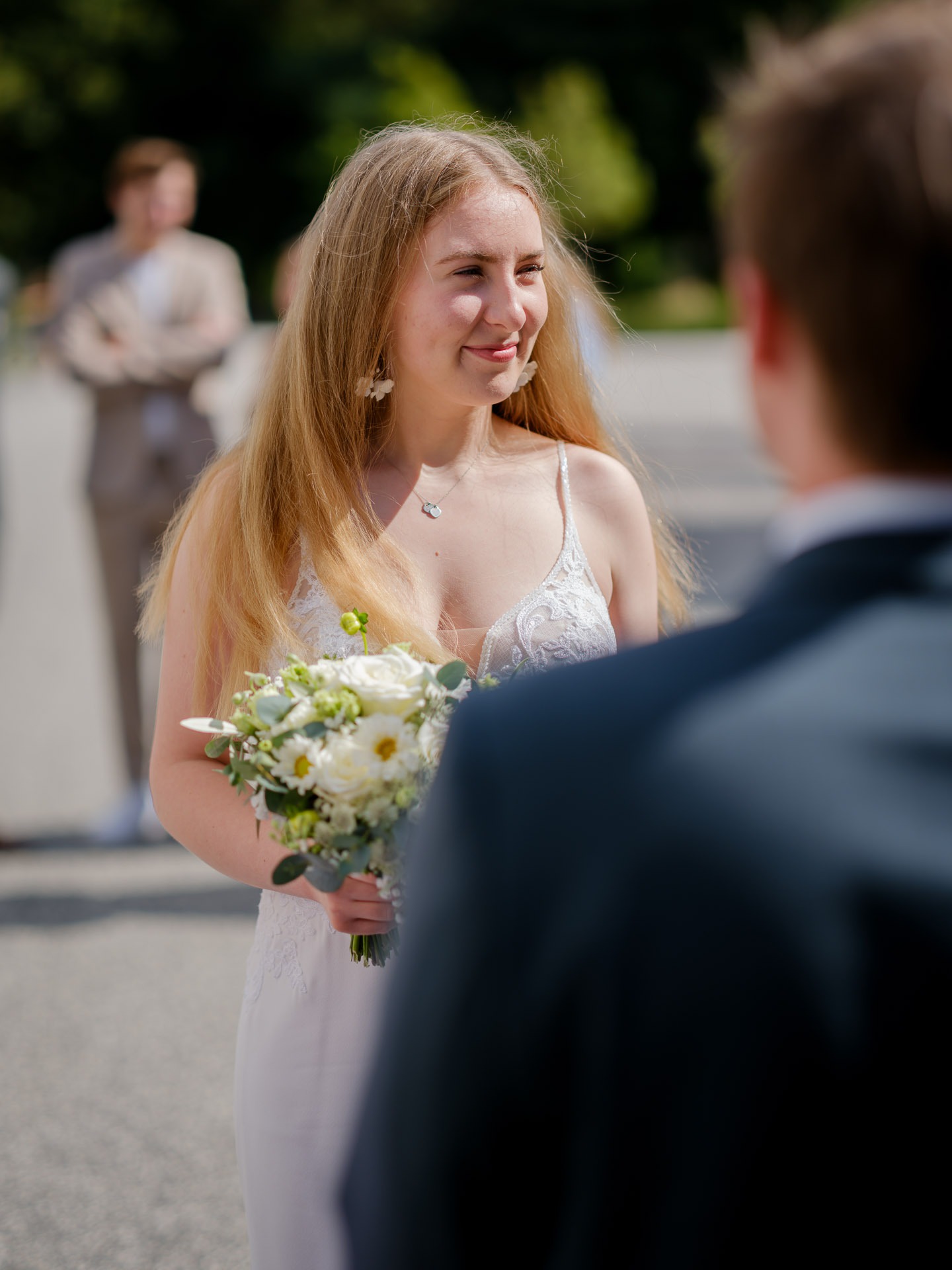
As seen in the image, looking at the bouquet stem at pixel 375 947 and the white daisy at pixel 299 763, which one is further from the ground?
the white daisy at pixel 299 763

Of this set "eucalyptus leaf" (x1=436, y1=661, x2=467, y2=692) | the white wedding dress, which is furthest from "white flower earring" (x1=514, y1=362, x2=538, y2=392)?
"eucalyptus leaf" (x1=436, y1=661, x2=467, y2=692)

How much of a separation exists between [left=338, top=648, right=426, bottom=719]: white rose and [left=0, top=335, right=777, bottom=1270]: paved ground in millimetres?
1041

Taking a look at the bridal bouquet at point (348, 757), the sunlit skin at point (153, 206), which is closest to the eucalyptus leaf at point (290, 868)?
the bridal bouquet at point (348, 757)

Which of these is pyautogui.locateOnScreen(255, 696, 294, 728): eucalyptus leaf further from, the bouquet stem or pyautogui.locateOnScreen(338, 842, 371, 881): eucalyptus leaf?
the bouquet stem

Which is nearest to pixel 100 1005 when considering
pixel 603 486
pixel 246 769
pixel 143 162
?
pixel 603 486

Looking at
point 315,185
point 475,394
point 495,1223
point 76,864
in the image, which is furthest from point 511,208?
point 315,185

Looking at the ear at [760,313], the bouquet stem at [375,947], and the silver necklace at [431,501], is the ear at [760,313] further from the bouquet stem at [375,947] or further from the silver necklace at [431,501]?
the silver necklace at [431,501]

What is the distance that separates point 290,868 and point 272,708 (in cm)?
19

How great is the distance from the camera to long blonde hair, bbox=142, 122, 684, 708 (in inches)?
77.4

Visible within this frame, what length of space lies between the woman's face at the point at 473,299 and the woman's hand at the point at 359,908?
85cm

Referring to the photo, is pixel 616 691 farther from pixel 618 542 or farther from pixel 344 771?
pixel 618 542

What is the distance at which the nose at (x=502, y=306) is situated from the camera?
201cm

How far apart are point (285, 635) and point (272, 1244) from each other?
3.01 ft

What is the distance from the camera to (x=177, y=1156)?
3232 millimetres
